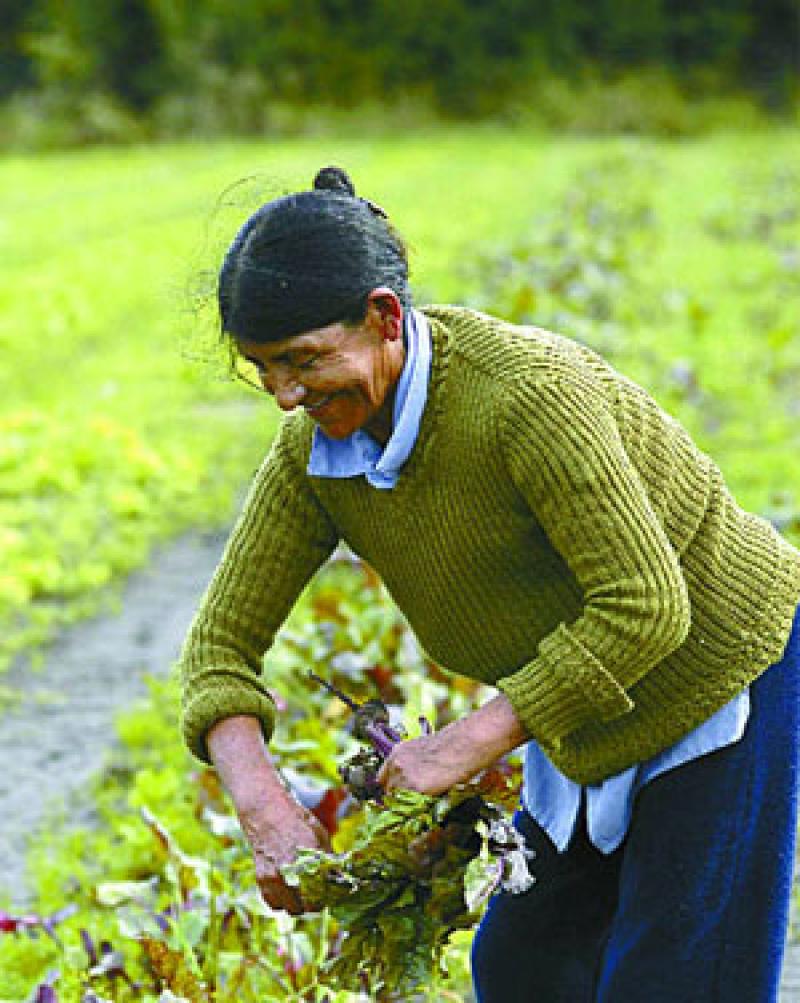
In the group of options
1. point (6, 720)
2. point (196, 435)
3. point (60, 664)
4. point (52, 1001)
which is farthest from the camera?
point (196, 435)

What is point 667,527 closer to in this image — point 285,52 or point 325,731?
point 325,731

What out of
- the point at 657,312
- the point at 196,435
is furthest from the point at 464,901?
the point at 657,312

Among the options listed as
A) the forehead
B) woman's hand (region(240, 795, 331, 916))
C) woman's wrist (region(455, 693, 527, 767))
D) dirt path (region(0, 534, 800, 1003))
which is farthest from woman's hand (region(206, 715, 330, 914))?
dirt path (region(0, 534, 800, 1003))

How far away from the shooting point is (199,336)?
206 centimetres

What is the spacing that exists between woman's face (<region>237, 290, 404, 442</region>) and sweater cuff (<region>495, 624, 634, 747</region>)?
1.13 ft

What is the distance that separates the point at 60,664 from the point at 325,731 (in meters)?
1.57

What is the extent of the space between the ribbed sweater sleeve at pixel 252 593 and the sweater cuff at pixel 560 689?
41 centimetres

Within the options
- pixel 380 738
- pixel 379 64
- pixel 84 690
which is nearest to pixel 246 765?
pixel 380 738

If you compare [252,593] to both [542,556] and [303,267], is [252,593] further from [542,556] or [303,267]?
[303,267]

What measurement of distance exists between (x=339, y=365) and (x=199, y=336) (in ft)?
0.73

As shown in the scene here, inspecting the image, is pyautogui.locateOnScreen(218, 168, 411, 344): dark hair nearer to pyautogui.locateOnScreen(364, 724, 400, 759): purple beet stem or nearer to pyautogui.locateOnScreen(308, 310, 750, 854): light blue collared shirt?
pyautogui.locateOnScreen(308, 310, 750, 854): light blue collared shirt

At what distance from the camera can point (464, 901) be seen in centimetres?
206

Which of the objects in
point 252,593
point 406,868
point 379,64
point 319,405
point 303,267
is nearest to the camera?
point 303,267

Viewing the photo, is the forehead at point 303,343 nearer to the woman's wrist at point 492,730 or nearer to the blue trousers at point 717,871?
the woman's wrist at point 492,730
